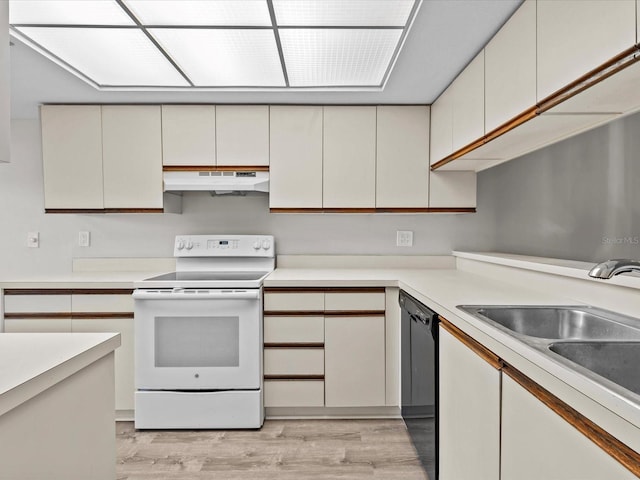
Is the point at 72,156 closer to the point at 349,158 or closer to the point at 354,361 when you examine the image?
the point at 349,158

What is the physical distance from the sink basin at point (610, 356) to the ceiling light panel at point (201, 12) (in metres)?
1.61

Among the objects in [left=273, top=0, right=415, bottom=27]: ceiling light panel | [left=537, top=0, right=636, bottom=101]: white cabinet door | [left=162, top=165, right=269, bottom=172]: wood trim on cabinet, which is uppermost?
[left=273, top=0, right=415, bottom=27]: ceiling light panel

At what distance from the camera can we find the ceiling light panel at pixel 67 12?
164 cm

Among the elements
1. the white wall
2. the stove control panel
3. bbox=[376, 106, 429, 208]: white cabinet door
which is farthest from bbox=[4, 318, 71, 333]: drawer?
bbox=[376, 106, 429, 208]: white cabinet door

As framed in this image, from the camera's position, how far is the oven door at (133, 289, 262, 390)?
7.97ft

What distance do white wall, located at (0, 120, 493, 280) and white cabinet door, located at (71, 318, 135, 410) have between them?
29.1 inches

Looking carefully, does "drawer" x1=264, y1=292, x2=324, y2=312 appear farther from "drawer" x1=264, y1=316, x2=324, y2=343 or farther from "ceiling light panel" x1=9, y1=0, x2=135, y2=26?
"ceiling light panel" x1=9, y1=0, x2=135, y2=26

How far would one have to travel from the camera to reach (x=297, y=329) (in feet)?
8.32

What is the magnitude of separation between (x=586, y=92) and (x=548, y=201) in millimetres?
1150

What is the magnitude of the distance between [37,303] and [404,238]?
2498 mm

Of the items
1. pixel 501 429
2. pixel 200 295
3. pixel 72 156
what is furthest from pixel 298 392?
pixel 72 156

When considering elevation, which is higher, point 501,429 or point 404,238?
point 404,238

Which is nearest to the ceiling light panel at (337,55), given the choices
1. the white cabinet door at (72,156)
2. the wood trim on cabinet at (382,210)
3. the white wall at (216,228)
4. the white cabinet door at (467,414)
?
the wood trim on cabinet at (382,210)

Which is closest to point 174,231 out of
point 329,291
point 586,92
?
point 329,291
